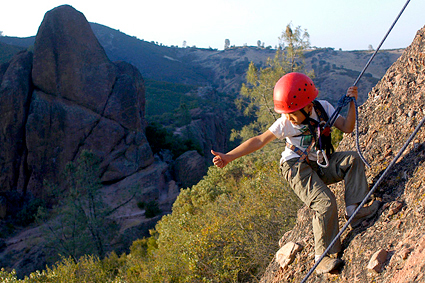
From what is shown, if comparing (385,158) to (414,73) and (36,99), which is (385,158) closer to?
(414,73)

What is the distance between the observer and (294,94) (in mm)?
2678

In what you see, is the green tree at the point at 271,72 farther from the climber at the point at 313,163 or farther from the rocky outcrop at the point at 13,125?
the rocky outcrop at the point at 13,125

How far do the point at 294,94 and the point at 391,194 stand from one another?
114cm

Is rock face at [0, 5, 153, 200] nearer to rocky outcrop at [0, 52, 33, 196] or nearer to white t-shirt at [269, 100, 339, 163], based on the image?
rocky outcrop at [0, 52, 33, 196]

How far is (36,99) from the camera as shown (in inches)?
859

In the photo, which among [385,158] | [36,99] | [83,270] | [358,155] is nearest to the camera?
[358,155]

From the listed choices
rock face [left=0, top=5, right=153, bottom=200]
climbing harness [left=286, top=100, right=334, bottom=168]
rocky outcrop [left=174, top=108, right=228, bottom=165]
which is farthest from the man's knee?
rocky outcrop [left=174, top=108, right=228, bottom=165]

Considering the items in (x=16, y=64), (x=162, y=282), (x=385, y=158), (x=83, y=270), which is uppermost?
(x=16, y=64)

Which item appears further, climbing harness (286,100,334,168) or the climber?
climbing harness (286,100,334,168)

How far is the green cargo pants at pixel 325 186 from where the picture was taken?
8.51 feet

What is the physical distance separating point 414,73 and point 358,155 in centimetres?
112

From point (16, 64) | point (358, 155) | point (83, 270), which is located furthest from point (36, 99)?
point (358, 155)

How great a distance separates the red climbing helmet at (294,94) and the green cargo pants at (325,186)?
489 millimetres

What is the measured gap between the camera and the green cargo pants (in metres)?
2.59
